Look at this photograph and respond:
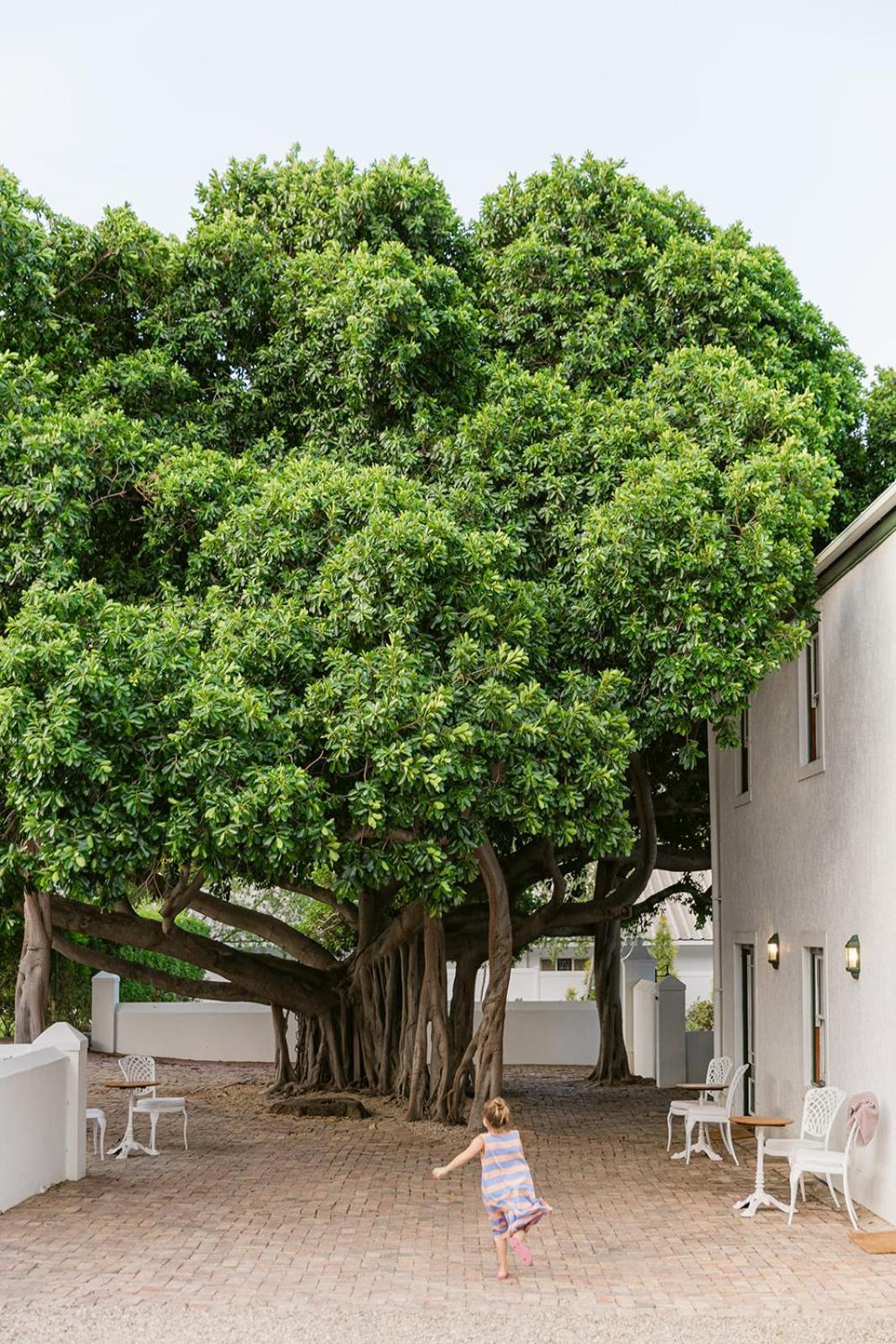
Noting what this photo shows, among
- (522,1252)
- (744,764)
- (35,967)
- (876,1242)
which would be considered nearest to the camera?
(522,1252)

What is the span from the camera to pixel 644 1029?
2358 cm

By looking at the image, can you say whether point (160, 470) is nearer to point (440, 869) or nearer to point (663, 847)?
point (440, 869)

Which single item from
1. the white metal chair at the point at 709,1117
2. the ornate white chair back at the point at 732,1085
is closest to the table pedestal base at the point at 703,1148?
the white metal chair at the point at 709,1117

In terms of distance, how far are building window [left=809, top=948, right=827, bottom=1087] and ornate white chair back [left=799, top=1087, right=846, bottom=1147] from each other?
4.38 feet

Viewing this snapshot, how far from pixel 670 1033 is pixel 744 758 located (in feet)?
21.6

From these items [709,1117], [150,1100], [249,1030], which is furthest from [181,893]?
[249,1030]

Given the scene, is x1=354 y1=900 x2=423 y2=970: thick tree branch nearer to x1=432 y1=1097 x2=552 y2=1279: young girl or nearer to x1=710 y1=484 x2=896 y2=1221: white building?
x1=710 y1=484 x2=896 y2=1221: white building

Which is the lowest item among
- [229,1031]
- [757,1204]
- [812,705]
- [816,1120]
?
[229,1031]

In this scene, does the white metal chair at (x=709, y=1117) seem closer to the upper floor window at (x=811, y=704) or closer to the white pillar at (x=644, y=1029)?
the upper floor window at (x=811, y=704)

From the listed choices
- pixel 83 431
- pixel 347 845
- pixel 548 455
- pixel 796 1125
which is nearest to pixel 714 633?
pixel 548 455

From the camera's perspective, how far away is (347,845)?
11188 mm

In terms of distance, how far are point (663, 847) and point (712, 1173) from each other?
31.5 ft

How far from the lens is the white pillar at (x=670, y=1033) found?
20969 millimetres

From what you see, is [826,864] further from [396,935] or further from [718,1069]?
[396,935]
